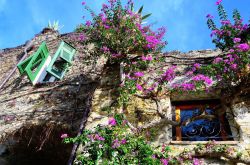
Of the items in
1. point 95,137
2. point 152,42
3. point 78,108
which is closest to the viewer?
point 95,137

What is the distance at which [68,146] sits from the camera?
21.1ft

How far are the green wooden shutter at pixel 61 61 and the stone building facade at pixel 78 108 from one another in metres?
0.30

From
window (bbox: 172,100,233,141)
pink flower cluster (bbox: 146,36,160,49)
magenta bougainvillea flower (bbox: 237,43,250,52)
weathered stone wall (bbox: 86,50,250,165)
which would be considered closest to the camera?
weathered stone wall (bbox: 86,50,250,165)

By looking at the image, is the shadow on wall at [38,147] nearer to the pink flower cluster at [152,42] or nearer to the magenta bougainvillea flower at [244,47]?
the pink flower cluster at [152,42]

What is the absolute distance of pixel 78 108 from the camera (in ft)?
20.5

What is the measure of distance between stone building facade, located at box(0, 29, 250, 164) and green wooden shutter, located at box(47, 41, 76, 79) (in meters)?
0.30

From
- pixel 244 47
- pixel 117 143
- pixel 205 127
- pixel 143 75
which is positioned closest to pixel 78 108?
pixel 143 75

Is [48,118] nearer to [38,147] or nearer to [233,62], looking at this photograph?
[38,147]

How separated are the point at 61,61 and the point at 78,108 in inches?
80.6

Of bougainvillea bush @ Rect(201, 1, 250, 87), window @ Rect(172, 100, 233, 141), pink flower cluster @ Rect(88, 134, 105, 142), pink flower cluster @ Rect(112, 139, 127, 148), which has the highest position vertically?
bougainvillea bush @ Rect(201, 1, 250, 87)

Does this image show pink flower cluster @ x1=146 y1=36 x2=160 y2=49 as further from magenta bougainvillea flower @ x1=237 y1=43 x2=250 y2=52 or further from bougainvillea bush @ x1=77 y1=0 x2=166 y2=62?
magenta bougainvillea flower @ x1=237 y1=43 x2=250 y2=52

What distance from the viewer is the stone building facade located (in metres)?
4.46

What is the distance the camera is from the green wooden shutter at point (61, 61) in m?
7.12

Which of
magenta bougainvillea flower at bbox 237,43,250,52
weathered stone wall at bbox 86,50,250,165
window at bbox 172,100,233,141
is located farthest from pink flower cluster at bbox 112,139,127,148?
magenta bougainvillea flower at bbox 237,43,250,52
